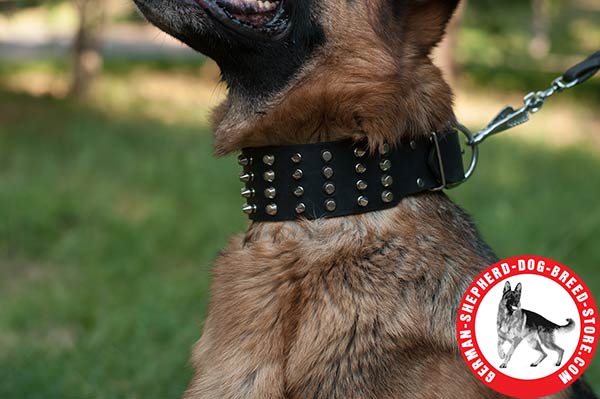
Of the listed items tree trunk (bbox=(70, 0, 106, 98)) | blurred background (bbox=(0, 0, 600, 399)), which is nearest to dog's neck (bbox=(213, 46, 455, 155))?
blurred background (bbox=(0, 0, 600, 399))

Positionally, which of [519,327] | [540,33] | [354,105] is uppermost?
[540,33]

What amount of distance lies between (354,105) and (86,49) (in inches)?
449

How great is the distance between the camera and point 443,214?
9.52 ft

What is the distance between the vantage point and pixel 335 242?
2.73m

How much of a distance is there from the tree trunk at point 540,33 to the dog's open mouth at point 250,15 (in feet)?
72.5

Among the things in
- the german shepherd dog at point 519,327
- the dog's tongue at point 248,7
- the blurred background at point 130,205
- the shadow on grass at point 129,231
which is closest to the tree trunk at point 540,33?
the blurred background at point 130,205

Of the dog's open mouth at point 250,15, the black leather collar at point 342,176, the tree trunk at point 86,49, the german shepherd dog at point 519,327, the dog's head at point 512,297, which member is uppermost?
the tree trunk at point 86,49

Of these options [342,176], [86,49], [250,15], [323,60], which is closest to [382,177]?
[342,176]

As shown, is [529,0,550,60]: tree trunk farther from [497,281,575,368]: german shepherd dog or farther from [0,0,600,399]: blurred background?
[497,281,575,368]: german shepherd dog

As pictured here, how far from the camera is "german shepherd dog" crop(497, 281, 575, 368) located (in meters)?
2.54

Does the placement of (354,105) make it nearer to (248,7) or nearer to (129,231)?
(248,7)

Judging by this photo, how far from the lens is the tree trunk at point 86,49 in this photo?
13.2 m

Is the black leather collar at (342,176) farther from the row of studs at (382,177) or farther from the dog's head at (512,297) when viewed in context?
the dog's head at (512,297)

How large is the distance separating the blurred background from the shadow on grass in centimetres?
2
